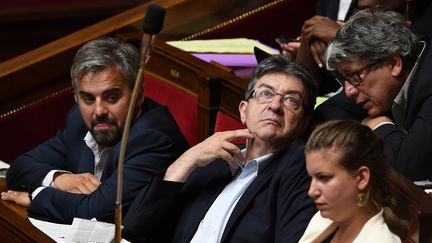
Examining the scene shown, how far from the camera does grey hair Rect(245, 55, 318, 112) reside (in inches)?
91.0

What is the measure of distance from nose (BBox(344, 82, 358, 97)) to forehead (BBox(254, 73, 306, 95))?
101mm

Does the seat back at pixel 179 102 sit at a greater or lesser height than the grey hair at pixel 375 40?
lesser

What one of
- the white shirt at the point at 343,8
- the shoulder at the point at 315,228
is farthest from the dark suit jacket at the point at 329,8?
the shoulder at the point at 315,228

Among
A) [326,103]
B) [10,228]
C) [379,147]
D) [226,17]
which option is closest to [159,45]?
[226,17]

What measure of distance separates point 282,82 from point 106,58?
1.59ft

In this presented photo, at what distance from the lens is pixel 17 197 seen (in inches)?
104

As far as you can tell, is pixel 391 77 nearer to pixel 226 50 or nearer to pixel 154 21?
pixel 154 21

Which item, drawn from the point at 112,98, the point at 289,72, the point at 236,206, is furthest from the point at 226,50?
the point at 236,206

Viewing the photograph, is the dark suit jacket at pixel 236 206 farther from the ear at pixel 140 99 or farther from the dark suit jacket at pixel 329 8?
the dark suit jacket at pixel 329 8

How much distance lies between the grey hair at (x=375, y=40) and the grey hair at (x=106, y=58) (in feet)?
1.74

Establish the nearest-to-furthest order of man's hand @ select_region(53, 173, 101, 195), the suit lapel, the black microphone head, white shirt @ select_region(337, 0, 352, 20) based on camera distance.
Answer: the black microphone head → the suit lapel → man's hand @ select_region(53, 173, 101, 195) → white shirt @ select_region(337, 0, 352, 20)

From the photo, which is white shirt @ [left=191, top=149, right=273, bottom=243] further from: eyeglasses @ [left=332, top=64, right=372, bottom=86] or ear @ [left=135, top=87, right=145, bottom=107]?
ear @ [left=135, top=87, right=145, bottom=107]

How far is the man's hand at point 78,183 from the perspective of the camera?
8.47 ft

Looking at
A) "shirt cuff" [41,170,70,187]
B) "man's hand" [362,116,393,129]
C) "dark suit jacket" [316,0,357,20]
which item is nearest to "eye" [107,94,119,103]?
"shirt cuff" [41,170,70,187]
